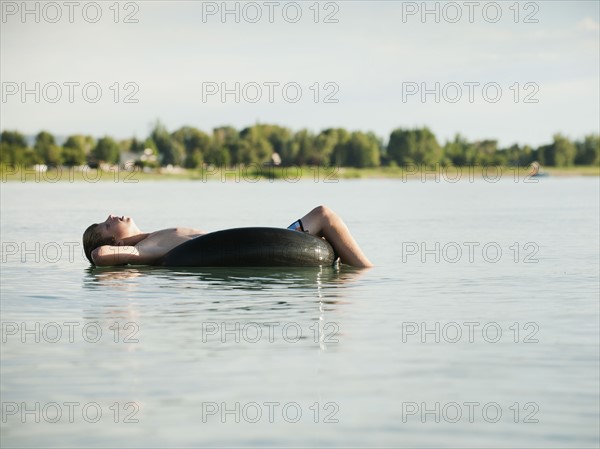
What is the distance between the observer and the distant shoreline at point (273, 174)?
114688 mm

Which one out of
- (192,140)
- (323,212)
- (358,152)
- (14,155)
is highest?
(192,140)

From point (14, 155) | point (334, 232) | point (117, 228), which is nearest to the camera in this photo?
point (334, 232)

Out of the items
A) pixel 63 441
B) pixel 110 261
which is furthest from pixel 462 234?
pixel 63 441

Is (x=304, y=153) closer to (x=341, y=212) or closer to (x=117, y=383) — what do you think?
(x=341, y=212)

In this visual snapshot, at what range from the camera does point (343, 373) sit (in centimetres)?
786

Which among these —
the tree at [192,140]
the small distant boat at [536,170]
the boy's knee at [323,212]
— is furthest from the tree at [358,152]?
the boy's knee at [323,212]

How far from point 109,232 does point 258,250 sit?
2.34 meters

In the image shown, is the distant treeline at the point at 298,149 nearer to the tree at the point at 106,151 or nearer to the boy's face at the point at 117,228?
the tree at the point at 106,151

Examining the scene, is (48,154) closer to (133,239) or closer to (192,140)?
(192,140)

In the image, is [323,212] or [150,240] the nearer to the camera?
[323,212]

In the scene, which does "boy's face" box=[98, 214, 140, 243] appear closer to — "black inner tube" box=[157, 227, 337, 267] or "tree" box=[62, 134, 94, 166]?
"black inner tube" box=[157, 227, 337, 267]

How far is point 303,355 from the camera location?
855cm

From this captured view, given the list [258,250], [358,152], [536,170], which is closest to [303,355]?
[258,250]

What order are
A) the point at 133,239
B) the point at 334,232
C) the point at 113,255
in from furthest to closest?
the point at 133,239 → the point at 334,232 → the point at 113,255
